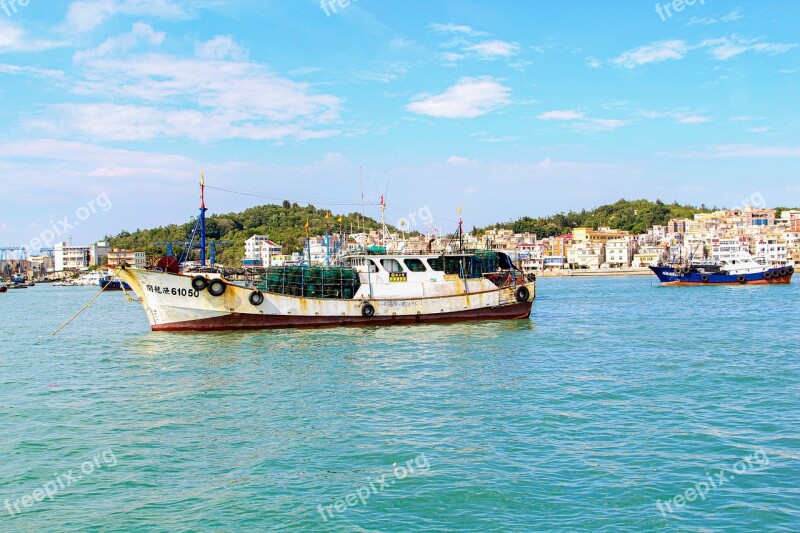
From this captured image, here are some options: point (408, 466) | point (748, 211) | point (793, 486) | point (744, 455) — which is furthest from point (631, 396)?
point (748, 211)

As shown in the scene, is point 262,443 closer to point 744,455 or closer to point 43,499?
point 43,499

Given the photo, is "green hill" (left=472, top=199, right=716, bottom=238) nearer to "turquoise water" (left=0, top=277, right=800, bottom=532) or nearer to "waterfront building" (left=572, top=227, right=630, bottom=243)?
"waterfront building" (left=572, top=227, right=630, bottom=243)

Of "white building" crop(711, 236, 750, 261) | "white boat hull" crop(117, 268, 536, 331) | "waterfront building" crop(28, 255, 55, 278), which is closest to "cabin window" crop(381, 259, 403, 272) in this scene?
"white boat hull" crop(117, 268, 536, 331)

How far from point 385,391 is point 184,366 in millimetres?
7537

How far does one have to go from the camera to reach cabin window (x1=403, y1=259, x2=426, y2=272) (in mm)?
30734

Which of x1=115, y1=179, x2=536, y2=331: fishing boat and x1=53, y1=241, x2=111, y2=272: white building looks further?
x1=53, y1=241, x2=111, y2=272: white building

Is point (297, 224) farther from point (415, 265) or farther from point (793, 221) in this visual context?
point (415, 265)

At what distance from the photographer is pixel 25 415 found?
14.6 metres

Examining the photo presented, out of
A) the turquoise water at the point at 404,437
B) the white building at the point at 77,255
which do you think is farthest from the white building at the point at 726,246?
the white building at the point at 77,255

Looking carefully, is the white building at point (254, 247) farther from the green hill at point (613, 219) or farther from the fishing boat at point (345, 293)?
the fishing boat at point (345, 293)

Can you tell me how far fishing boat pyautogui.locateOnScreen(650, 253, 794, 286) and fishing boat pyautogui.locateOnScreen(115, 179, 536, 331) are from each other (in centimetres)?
4420

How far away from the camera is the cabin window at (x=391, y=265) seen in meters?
30.5
